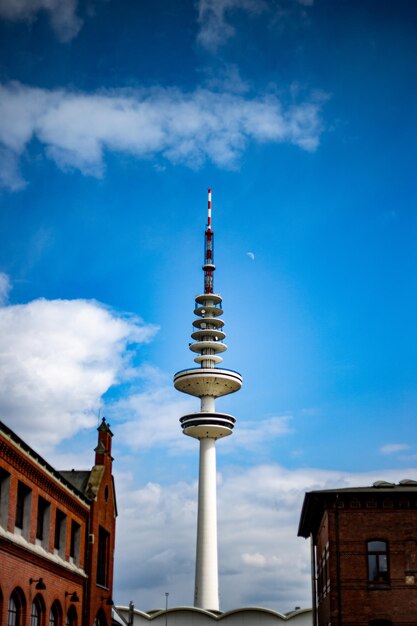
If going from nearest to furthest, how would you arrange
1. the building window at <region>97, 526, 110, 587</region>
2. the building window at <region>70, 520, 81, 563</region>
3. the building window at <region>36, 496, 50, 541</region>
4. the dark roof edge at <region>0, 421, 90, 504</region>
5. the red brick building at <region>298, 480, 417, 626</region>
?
the dark roof edge at <region>0, 421, 90, 504</region> < the building window at <region>36, 496, 50, 541</region> < the building window at <region>70, 520, 81, 563</region> < the red brick building at <region>298, 480, 417, 626</region> < the building window at <region>97, 526, 110, 587</region>

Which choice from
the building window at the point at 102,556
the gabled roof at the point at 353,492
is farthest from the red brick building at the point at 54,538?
the gabled roof at the point at 353,492

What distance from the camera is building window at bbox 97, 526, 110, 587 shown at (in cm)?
4606

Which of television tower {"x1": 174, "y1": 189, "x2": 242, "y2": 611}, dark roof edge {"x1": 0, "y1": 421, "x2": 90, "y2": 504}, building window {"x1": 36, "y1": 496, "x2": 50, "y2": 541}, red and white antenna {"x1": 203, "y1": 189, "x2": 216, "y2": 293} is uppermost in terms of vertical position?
red and white antenna {"x1": 203, "y1": 189, "x2": 216, "y2": 293}

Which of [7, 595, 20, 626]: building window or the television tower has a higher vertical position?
the television tower

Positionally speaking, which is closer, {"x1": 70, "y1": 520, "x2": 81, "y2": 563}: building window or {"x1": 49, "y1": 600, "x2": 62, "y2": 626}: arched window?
{"x1": 49, "y1": 600, "x2": 62, "y2": 626}: arched window

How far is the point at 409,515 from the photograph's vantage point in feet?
140

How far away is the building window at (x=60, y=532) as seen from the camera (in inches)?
1497

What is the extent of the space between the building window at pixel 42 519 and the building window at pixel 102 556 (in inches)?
414

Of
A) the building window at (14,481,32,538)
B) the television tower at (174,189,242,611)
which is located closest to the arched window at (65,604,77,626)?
the building window at (14,481,32,538)

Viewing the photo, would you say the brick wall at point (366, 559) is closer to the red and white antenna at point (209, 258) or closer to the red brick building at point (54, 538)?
the red brick building at point (54, 538)

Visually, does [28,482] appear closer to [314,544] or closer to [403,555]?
[403,555]

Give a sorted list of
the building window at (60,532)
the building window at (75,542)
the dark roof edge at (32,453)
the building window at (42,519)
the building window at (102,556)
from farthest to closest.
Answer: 1. the building window at (102,556)
2. the building window at (75,542)
3. the building window at (60,532)
4. the building window at (42,519)
5. the dark roof edge at (32,453)

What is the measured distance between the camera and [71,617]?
3978cm

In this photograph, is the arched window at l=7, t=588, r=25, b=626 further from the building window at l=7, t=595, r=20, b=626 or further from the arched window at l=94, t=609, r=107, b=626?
the arched window at l=94, t=609, r=107, b=626
